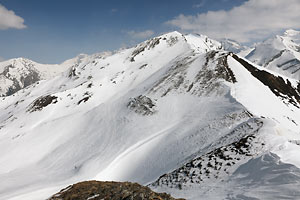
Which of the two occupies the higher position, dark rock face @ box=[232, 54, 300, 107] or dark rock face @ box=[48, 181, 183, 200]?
dark rock face @ box=[232, 54, 300, 107]

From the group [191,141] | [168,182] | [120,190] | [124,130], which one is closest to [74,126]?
[124,130]

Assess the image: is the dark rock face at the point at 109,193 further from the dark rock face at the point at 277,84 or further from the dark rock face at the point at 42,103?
the dark rock face at the point at 42,103

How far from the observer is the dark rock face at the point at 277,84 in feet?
139

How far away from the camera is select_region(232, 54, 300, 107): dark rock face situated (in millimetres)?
42434

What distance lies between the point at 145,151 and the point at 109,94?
3680 cm

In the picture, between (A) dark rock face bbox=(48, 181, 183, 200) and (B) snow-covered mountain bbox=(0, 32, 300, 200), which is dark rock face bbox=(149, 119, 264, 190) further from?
(A) dark rock face bbox=(48, 181, 183, 200)

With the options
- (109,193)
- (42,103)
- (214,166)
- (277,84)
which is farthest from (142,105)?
(42,103)

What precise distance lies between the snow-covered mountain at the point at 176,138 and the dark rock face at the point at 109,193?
14.5 feet

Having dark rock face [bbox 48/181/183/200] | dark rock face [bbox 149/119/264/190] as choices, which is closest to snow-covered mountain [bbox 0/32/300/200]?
dark rock face [bbox 149/119/264/190]

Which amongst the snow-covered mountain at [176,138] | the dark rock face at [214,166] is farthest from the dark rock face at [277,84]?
the dark rock face at [214,166]

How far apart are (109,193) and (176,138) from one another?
19219 mm

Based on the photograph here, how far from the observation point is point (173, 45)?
86438 mm

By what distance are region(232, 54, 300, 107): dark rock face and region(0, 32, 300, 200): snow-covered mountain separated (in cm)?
32

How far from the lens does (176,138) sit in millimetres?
28656
